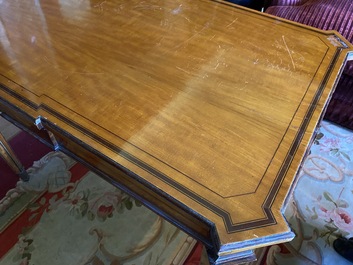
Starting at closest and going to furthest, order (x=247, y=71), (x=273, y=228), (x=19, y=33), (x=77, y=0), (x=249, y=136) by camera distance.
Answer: (x=273, y=228)
(x=249, y=136)
(x=247, y=71)
(x=19, y=33)
(x=77, y=0)

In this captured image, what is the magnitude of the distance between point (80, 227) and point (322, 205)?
28.9 inches

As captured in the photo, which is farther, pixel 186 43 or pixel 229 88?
pixel 186 43

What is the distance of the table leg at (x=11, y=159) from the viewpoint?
875 mm

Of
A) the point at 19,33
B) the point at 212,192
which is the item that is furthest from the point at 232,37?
the point at 19,33

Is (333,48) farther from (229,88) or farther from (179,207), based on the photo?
(179,207)

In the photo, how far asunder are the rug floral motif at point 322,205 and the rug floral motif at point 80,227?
0.98ft

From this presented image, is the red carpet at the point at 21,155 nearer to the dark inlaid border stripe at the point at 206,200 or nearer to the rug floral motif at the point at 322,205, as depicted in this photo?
the dark inlaid border stripe at the point at 206,200

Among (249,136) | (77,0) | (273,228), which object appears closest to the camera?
(273,228)

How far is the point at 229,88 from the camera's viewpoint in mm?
624

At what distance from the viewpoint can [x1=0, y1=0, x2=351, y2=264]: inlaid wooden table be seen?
477mm

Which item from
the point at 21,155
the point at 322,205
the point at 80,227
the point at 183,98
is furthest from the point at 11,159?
the point at 322,205

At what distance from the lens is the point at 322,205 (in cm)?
94

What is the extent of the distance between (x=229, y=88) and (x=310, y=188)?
1.81 feet

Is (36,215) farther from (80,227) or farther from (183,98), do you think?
(183,98)
